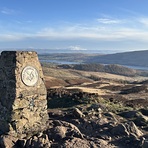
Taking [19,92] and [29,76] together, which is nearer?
[19,92]

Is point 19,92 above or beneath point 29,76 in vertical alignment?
beneath

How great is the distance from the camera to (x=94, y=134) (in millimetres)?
11344

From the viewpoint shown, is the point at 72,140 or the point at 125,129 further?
the point at 125,129

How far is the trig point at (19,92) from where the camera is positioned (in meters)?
10.2

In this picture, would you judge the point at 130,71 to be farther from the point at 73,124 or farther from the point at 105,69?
the point at 73,124

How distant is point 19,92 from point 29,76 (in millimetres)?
645

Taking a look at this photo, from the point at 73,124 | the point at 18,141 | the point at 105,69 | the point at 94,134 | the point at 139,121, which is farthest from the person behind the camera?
the point at 105,69

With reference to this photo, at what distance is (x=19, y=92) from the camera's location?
33.6 ft

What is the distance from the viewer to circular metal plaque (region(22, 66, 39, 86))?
1034 cm

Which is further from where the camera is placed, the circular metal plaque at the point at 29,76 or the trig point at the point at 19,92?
the circular metal plaque at the point at 29,76

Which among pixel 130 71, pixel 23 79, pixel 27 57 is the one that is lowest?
pixel 130 71

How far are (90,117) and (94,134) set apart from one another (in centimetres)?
150

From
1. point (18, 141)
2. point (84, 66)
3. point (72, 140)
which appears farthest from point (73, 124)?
point (84, 66)

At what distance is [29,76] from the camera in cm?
1047
